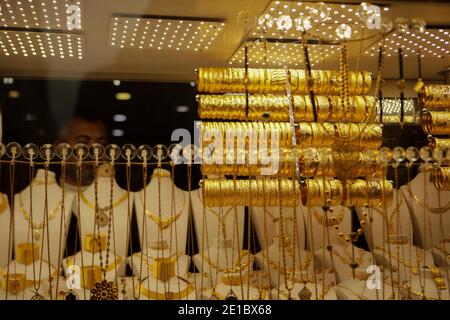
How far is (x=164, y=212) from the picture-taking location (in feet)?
8.77

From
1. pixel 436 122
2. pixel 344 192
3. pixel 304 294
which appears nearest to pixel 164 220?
pixel 304 294

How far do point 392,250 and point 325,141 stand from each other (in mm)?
584

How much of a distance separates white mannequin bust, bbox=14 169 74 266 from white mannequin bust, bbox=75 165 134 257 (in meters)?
0.08

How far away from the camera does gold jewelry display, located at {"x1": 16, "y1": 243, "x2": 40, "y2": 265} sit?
2.46 m

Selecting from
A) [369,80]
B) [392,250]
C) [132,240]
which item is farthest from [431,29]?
[132,240]

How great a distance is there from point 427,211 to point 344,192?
0.40m

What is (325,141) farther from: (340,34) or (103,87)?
(103,87)

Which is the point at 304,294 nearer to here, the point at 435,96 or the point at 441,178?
the point at 441,178

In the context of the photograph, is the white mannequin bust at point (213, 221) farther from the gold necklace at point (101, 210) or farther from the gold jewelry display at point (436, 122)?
the gold jewelry display at point (436, 122)

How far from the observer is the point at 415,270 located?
2467 millimetres

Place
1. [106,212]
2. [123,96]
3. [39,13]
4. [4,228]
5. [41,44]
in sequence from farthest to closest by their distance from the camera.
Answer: [106,212], [4,228], [123,96], [41,44], [39,13]

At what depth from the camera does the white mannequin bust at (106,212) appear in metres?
2.55

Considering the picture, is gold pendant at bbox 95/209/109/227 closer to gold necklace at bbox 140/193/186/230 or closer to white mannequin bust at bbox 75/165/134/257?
white mannequin bust at bbox 75/165/134/257

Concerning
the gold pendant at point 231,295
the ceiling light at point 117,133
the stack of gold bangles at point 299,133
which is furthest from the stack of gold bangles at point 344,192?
the ceiling light at point 117,133
